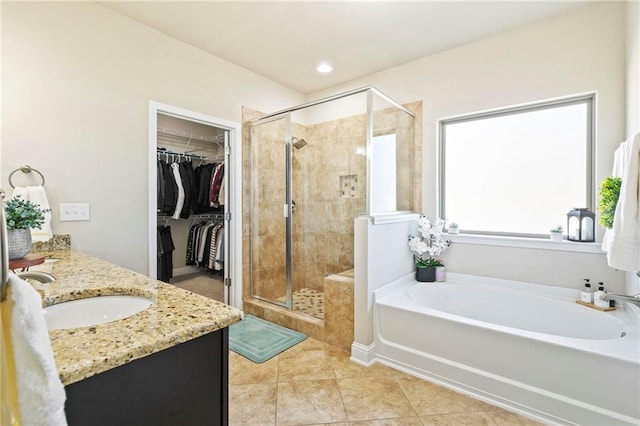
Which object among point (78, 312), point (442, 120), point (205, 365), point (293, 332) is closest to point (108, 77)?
point (78, 312)

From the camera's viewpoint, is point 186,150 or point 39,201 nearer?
point 39,201

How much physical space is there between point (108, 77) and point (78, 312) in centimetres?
192

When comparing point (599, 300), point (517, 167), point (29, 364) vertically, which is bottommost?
point (599, 300)

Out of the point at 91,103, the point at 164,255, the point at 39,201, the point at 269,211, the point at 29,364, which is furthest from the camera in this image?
the point at 164,255

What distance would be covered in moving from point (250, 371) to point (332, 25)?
9.02 ft

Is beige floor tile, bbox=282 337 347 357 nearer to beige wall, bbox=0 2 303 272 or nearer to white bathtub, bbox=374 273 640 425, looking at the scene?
white bathtub, bbox=374 273 640 425

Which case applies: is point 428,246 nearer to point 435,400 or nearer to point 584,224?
point 584,224

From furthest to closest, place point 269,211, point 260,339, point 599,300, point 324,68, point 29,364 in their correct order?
point 269,211
point 324,68
point 260,339
point 599,300
point 29,364

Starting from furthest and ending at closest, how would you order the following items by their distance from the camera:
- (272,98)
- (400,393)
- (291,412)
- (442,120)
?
(272,98), (442,120), (400,393), (291,412)

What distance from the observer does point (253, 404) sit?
1807 millimetres

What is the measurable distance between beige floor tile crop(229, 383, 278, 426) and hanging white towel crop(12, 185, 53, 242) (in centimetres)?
155

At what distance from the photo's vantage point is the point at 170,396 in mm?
762

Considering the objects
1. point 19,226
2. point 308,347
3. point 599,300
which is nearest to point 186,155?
point 19,226

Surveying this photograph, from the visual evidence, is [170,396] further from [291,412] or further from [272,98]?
[272,98]
